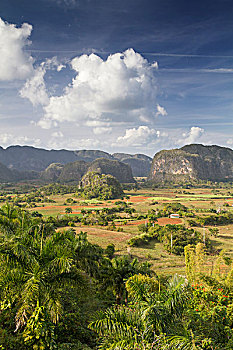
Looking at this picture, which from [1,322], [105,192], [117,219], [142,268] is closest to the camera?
[1,322]

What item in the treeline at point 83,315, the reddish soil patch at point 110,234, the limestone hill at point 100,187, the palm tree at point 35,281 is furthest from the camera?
the limestone hill at point 100,187

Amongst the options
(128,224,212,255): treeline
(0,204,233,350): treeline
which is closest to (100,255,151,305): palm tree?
(0,204,233,350): treeline

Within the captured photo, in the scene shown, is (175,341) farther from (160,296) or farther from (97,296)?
(97,296)

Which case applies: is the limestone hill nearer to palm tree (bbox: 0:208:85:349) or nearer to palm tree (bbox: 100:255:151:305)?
palm tree (bbox: 100:255:151:305)

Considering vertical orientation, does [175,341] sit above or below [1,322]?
above

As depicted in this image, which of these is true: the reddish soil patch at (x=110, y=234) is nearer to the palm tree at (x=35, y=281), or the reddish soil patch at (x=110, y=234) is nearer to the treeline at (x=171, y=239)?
the treeline at (x=171, y=239)

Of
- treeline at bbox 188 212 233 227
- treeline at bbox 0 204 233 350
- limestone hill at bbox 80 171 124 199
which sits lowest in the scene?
treeline at bbox 188 212 233 227

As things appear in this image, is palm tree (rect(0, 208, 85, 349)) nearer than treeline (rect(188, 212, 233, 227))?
Yes

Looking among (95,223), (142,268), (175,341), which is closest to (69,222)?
(95,223)

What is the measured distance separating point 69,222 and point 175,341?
2567 inches

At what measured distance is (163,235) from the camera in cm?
5234

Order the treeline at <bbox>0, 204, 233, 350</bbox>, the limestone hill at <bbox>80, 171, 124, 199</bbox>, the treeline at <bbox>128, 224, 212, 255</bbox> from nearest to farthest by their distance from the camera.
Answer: the treeline at <bbox>0, 204, 233, 350</bbox> → the treeline at <bbox>128, 224, 212, 255</bbox> → the limestone hill at <bbox>80, 171, 124, 199</bbox>

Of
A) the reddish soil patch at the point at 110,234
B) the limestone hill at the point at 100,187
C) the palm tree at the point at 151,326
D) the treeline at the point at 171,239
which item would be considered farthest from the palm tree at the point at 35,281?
the limestone hill at the point at 100,187

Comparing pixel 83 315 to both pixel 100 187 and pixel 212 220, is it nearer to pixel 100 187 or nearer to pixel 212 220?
pixel 212 220
